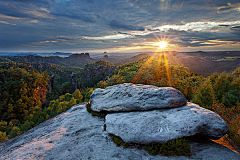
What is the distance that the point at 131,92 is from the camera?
11906mm

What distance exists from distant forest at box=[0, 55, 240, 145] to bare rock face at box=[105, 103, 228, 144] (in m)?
1.95

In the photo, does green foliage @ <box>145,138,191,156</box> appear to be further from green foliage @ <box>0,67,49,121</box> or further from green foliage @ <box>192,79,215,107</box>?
green foliage @ <box>0,67,49,121</box>

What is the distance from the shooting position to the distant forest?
1488cm

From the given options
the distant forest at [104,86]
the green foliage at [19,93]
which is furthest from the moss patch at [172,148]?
the green foliage at [19,93]

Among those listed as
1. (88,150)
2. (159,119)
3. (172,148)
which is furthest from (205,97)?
(88,150)

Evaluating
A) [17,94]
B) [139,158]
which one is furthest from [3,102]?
[139,158]

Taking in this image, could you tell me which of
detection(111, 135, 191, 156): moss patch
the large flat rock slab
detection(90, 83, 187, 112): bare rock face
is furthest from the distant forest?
detection(90, 83, 187, 112): bare rock face

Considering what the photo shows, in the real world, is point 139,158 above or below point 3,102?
above

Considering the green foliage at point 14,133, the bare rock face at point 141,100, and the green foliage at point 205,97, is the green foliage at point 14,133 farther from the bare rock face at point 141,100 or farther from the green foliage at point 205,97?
the green foliage at point 205,97

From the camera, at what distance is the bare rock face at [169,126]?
732 centimetres

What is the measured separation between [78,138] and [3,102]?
112m

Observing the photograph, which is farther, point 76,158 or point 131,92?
point 131,92

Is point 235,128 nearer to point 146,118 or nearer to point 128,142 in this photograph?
point 146,118

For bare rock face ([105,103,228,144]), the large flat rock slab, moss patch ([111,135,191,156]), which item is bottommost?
the large flat rock slab
